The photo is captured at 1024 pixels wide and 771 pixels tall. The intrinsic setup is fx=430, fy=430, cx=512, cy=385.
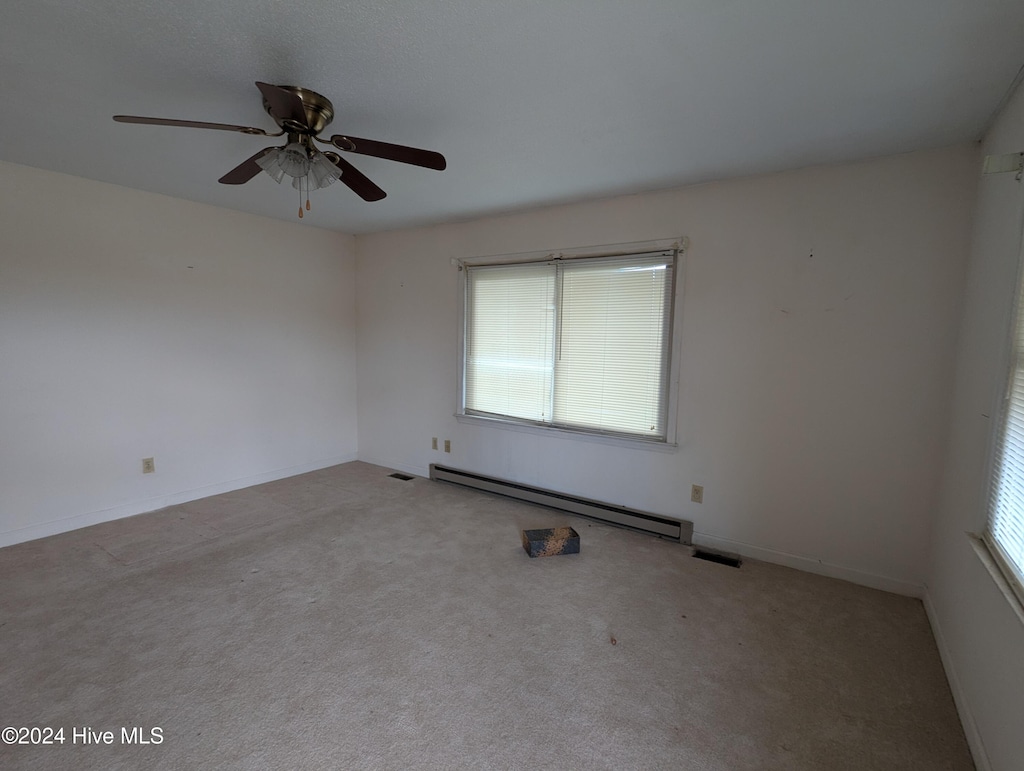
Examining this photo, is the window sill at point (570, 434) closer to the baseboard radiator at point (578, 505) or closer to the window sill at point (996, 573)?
the baseboard radiator at point (578, 505)

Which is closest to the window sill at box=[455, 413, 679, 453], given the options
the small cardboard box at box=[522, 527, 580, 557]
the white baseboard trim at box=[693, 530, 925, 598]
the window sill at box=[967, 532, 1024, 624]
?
the white baseboard trim at box=[693, 530, 925, 598]

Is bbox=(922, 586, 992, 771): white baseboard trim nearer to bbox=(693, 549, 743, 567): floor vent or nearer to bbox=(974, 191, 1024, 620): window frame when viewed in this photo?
bbox=(974, 191, 1024, 620): window frame

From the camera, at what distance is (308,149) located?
1807 mm

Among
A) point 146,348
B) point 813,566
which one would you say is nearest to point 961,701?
point 813,566

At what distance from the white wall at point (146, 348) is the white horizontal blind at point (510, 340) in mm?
1680

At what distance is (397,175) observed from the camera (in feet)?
8.85

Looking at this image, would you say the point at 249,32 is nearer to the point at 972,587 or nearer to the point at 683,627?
the point at 683,627

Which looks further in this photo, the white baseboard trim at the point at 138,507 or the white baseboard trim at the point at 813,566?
the white baseboard trim at the point at 138,507

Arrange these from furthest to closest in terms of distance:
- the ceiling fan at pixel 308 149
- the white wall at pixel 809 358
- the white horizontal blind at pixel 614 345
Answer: the white horizontal blind at pixel 614 345
the white wall at pixel 809 358
the ceiling fan at pixel 308 149

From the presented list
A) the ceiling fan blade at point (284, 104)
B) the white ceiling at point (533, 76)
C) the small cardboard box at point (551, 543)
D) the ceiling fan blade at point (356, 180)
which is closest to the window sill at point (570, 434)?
the small cardboard box at point (551, 543)

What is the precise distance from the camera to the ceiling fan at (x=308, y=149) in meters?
1.63

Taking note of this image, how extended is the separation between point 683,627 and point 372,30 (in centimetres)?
275

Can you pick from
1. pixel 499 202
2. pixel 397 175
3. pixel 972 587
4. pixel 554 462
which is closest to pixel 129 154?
pixel 397 175

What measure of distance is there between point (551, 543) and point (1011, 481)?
6.65ft
